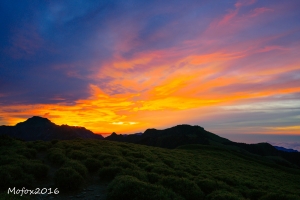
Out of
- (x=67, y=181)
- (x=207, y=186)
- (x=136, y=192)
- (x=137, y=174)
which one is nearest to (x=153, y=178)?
(x=137, y=174)

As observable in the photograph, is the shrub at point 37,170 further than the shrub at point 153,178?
No

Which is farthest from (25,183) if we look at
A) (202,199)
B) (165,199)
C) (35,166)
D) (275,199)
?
(275,199)

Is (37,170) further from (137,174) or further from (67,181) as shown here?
(137,174)

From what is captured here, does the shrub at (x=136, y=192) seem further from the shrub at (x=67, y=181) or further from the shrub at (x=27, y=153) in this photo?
the shrub at (x=27, y=153)

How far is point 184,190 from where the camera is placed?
14016mm

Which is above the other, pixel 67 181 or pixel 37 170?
pixel 37 170

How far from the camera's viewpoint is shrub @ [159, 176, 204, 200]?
13766mm

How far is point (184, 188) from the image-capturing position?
1422cm

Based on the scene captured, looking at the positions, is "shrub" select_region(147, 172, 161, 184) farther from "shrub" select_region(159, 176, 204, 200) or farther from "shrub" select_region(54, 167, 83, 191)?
"shrub" select_region(54, 167, 83, 191)

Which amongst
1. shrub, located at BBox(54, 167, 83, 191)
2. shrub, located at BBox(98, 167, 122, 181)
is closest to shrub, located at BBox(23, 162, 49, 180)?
shrub, located at BBox(54, 167, 83, 191)

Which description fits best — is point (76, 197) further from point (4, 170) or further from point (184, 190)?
point (184, 190)

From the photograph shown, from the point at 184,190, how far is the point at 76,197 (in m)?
7.07

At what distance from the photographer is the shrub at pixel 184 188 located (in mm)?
13766

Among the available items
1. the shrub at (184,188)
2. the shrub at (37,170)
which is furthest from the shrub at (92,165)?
the shrub at (184,188)
